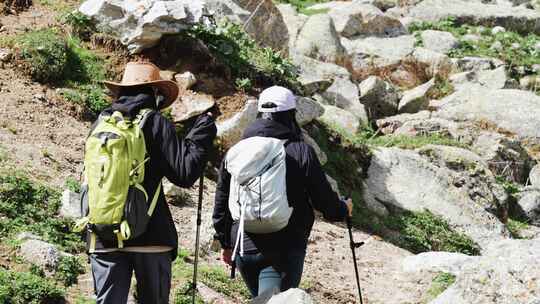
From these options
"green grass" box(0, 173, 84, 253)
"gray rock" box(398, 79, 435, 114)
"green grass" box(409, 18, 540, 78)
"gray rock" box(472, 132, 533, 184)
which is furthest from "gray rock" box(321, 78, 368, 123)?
"green grass" box(0, 173, 84, 253)

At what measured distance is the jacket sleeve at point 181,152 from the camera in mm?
5133

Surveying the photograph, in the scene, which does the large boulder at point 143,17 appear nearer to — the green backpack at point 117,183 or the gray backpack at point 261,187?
the gray backpack at point 261,187

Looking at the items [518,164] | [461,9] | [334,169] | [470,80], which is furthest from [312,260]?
[461,9]

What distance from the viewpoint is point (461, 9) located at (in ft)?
101

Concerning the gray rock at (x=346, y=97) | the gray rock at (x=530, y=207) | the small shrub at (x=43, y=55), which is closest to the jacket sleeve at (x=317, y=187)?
the small shrub at (x=43, y=55)

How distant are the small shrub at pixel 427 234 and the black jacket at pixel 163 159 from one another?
758cm

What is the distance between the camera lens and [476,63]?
2509 centimetres

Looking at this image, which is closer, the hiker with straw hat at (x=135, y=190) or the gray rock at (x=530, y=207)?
the hiker with straw hat at (x=135, y=190)

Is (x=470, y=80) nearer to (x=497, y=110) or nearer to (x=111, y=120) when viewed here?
(x=497, y=110)

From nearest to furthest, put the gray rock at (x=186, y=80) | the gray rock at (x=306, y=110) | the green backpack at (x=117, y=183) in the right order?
1. the green backpack at (x=117, y=183)
2. the gray rock at (x=186, y=80)
3. the gray rock at (x=306, y=110)

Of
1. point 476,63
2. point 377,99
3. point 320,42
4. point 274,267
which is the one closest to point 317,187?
point 274,267

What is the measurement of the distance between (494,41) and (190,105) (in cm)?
1913

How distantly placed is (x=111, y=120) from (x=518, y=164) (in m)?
14.1

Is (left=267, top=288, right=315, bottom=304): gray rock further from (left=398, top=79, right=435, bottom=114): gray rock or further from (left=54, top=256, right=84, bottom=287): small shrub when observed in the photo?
(left=398, top=79, right=435, bottom=114): gray rock
